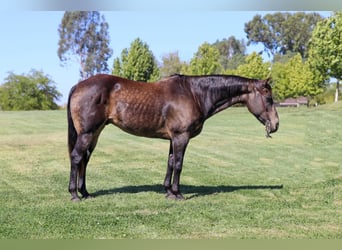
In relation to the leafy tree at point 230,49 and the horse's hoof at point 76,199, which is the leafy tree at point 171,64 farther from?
the horse's hoof at point 76,199

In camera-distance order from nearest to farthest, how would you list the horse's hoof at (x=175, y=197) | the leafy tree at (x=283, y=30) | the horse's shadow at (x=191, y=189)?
1. the horse's hoof at (x=175, y=197)
2. the horse's shadow at (x=191, y=189)
3. the leafy tree at (x=283, y=30)

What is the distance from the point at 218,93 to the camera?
693 cm

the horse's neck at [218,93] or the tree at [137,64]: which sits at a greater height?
the tree at [137,64]

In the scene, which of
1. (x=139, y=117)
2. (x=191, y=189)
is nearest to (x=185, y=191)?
(x=191, y=189)

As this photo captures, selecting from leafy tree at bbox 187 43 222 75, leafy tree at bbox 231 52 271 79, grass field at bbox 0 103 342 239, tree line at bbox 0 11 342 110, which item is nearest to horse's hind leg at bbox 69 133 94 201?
grass field at bbox 0 103 342 239

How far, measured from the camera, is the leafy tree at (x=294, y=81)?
33.8m

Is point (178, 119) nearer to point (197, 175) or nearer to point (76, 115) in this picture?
Answer: point (76, 115)

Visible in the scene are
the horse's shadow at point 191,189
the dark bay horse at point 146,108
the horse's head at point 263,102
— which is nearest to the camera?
the dark bay horse at point 146,108

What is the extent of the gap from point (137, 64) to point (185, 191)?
2122cm

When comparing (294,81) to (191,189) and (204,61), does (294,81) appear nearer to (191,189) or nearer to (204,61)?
(204,61)

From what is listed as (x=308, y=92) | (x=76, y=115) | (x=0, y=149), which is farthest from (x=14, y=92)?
(x=76, y=115)

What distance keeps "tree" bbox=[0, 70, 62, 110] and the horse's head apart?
22500mm

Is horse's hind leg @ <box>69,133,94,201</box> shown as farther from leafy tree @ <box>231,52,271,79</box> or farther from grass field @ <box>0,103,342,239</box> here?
leafy tree @ <box>231,52,271,79</box>

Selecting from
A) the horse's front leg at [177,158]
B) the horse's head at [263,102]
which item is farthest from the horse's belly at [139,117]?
the horse's head at [263,102]
